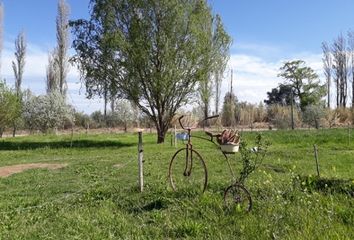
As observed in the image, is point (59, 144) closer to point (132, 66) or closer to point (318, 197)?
point (132, 66)

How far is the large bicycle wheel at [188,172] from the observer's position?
7.15 meters

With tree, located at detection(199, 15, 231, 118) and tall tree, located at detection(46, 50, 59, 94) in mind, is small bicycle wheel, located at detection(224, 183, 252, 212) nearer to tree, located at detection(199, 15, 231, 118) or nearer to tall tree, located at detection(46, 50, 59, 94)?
tree, located at detection(199, 15, 231, 118)

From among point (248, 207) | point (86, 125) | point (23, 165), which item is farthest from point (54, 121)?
point (248, 207)

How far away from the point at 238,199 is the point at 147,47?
1880 centimetres

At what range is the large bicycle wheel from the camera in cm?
715

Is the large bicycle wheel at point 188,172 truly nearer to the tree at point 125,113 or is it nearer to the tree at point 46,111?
the tree at point 46,111

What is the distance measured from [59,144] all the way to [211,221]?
63.5 feet

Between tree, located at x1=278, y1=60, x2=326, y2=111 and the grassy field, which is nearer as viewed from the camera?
the grassy field

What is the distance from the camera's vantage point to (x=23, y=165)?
1495cm

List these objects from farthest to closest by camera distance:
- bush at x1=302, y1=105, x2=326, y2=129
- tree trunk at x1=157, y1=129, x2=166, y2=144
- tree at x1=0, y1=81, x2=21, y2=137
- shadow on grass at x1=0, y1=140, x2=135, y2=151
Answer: bush at x1=302, y1=105, x2=326, y2=129, tree at x1=0, y1=81, x2=21, y2=137, tree trunk at x1=157, y1=129, x2=166, y2=144, shadow on grass at x1=0, y1=140, x2=135, y2=151

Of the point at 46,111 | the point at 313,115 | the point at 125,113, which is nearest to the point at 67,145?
the point at 46,111

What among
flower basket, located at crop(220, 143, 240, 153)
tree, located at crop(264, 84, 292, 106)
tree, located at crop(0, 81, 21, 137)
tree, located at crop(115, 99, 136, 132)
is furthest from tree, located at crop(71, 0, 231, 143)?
tree, located at crop(264, 84, 292, 106)

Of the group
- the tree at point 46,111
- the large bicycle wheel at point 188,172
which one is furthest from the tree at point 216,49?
the tree at point 46,111

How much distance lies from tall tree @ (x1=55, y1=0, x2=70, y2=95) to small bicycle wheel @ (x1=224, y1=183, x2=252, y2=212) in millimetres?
41321
